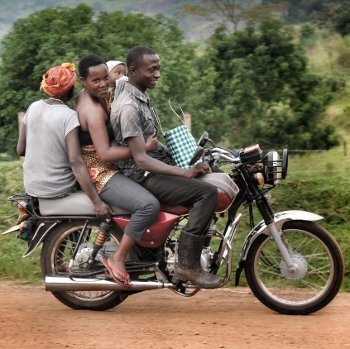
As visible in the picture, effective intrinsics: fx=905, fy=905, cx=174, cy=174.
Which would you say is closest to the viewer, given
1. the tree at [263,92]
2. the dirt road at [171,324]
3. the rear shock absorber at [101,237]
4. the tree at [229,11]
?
Result: the dirt road at [171,324]

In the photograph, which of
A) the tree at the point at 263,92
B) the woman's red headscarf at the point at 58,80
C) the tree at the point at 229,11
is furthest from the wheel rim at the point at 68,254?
the tree at the point at 229,11

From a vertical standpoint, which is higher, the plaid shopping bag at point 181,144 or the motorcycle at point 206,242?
the plaid shopping bag at point 181,144

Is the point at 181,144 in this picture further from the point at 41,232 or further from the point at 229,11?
the point at 229,11

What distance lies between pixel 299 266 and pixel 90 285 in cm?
143

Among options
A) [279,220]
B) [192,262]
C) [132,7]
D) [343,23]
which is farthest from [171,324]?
[132,7]

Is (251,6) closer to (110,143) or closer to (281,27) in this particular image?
Result: (281,27)

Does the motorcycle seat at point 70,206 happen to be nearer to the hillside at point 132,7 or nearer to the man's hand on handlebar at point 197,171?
the man's hand on handlebar at point 197,171

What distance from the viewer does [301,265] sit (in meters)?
6.21

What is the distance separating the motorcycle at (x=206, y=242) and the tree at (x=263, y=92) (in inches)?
201

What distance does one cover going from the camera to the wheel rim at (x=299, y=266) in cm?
618

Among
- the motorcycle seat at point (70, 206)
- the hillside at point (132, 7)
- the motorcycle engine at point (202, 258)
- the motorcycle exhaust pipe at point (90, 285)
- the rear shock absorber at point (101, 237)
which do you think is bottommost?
the hillside at point (132, 7)

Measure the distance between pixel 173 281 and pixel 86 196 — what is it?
82cm

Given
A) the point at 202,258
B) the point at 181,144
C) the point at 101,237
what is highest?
the point at 181,144

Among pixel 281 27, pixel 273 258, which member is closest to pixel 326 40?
pixel 281 27
